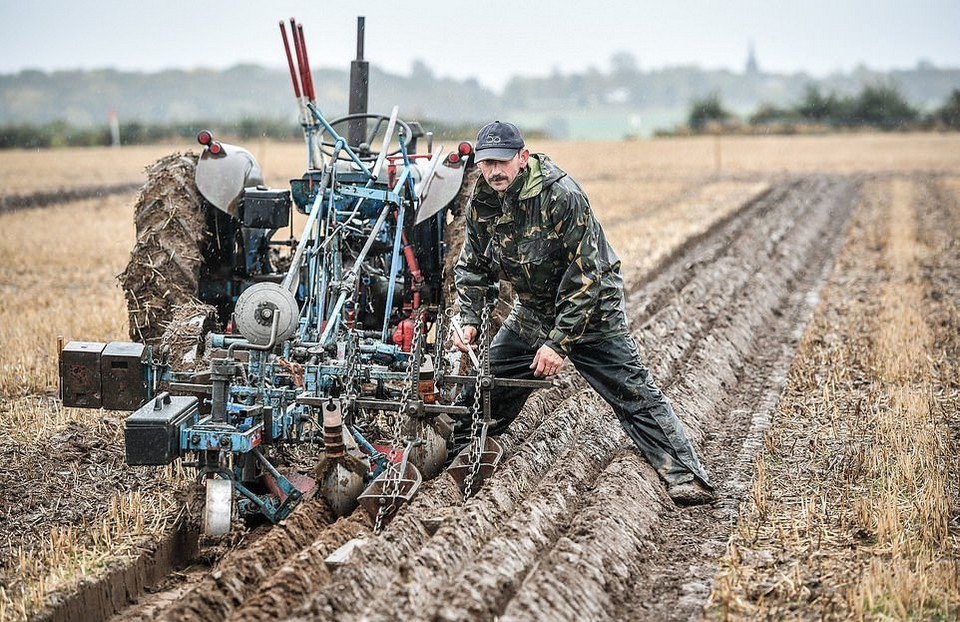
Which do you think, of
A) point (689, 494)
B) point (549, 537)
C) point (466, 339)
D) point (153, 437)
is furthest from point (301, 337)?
point (689, 494)

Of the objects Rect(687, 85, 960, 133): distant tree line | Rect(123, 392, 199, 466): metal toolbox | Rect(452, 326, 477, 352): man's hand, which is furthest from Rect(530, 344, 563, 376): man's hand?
Rect(687, 85, 960, 133): distant tree line

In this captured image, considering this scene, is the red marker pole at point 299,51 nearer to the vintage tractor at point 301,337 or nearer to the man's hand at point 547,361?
the vintage tractor at point 301,337

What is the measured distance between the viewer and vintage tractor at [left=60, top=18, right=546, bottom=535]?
5.19m

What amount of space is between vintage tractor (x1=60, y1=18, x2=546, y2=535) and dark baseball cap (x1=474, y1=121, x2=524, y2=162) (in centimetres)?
88

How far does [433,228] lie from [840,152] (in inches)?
1239

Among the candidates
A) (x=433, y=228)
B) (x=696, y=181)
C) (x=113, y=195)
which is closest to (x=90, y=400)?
(x=433, y=228)

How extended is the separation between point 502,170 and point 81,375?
2346 mm

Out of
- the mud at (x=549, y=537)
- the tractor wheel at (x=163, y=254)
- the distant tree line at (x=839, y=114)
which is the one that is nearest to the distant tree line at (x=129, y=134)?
the distant tree line at (x=839, y=114)

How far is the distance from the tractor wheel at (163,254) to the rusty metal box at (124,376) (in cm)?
143

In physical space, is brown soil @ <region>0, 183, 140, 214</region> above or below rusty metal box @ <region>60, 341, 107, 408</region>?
below

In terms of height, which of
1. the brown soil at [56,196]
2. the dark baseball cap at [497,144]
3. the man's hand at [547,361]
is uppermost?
the dark baseball cap at [497,144]

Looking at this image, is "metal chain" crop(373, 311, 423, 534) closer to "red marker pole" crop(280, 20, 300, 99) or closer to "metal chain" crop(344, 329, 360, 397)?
"metal chain" crop(344, 329, 360, 397)

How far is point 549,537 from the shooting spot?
487cm

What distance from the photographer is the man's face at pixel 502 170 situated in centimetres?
529
